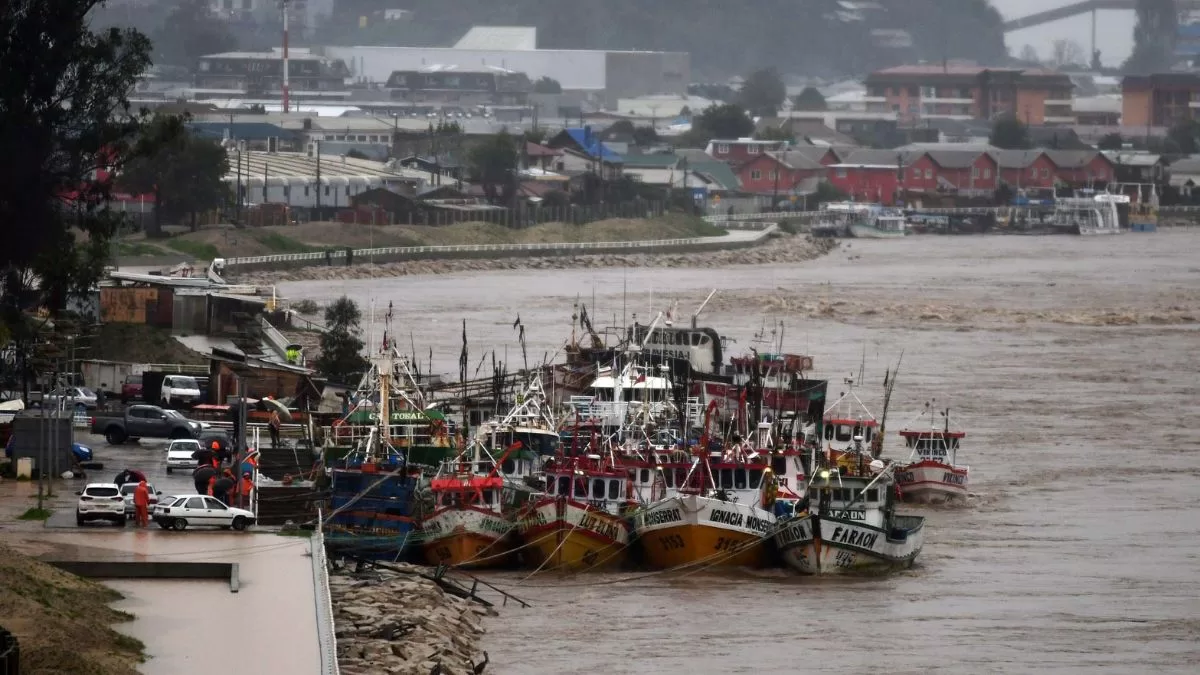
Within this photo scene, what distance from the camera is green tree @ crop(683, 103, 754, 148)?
7688 cm

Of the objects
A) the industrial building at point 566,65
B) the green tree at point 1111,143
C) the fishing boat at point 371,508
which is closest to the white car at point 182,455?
the fishing boat at point 371,508

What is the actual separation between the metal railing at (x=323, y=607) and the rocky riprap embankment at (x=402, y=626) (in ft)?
0.54

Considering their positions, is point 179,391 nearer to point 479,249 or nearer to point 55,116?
point 55,116

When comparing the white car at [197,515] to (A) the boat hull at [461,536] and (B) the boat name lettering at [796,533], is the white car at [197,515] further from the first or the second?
(B) the boat name lettering at [796,533]

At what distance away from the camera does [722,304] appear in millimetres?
36656

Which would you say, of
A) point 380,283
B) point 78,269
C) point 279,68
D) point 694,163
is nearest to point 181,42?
point 279,68

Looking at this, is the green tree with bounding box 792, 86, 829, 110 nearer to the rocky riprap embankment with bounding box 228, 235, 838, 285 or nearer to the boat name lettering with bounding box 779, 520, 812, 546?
the rocky riprap embankment with bounding box 228, 235, 838, 285

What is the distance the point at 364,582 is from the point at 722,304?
23.8 m

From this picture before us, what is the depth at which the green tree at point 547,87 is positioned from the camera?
106m

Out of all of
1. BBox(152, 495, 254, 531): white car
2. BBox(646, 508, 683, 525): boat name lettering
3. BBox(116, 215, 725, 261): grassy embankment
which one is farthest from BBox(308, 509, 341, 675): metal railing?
BBox(116, 215, 725, 261): grassy embankment

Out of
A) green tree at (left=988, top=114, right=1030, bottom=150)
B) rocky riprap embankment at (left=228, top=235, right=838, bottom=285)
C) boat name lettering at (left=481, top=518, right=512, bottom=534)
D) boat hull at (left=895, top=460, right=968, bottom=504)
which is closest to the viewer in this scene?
boat name lettering at (left=481, top=518, right=512, bottom=534)

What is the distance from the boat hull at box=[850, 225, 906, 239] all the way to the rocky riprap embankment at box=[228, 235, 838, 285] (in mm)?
4398

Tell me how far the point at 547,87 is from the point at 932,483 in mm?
89819

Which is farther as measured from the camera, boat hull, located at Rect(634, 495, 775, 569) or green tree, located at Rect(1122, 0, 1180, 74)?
green tree, located at Rect(1122, 0, 1180, 74)
